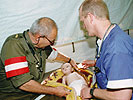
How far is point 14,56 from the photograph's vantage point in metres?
1.30

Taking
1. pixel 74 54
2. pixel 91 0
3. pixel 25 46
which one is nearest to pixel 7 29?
pixel 25 46

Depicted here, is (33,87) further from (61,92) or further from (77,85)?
(77,85)

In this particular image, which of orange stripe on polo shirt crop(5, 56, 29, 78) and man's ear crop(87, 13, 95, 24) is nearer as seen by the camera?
man's ear crop(87, 13, 95, 24)

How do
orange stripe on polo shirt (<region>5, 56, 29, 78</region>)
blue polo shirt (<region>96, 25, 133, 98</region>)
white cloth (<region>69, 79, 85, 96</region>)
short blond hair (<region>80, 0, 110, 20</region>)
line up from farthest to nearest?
white cloth (<region>69, 79, 85, 96</region>) < orange stripe on polo shirt (<region>5, 56, 29, 78</region>) < short blond hair (<region>80, 0, 110, 20</region>) < blue polo shirt (<region>96, 25, 133, 98</region>)

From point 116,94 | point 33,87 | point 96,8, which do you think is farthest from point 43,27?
point 116,94

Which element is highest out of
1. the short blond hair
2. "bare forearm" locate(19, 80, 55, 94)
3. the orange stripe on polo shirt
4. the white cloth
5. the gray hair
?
the short blond hair

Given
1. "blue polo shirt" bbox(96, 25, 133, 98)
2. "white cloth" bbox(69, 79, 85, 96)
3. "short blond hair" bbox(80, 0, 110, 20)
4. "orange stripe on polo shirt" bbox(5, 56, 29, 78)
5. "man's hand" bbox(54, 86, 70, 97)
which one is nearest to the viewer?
"blue polo shirt" bbox(96, 25, 133, 98)

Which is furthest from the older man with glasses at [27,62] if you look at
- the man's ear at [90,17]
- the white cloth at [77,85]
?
the man's ear at [90,17]

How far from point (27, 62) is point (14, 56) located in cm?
17

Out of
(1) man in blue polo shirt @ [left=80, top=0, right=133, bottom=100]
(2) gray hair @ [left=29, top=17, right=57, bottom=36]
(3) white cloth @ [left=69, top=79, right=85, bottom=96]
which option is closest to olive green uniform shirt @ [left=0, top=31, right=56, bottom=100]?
(2) gray hair @ [left=29, top=17, right=57, bottom=36]

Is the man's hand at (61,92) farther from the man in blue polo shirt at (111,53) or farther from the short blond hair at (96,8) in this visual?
the short blond hair at (96,8)

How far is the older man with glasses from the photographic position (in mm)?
1303

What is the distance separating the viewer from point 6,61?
1305 mm

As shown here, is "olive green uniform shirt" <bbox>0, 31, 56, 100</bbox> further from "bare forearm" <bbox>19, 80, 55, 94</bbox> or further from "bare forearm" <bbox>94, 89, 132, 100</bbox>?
"bare forearm" <bbox>94, 89, 132, 100</bbox>
